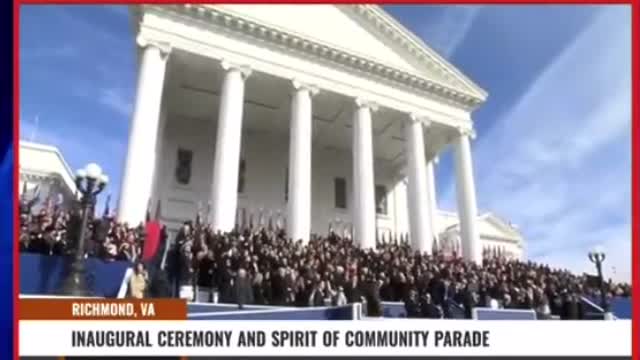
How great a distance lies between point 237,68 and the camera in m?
25.4

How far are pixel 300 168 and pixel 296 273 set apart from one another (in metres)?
9.68

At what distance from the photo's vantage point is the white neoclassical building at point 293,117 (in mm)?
23859

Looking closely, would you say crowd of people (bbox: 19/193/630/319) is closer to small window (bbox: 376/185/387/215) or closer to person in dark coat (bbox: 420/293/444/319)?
person in dark coat (bbox: 420/293/444/319)

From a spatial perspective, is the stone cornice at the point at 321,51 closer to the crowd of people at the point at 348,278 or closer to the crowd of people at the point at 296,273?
the crowd of people at the point at 296,273

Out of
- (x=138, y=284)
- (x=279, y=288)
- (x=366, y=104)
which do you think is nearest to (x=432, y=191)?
(x=366, y=104)

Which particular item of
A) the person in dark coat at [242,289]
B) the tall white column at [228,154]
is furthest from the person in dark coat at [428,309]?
the tall white column at [228,154]

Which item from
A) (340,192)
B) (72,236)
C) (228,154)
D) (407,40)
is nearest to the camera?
(72,236)

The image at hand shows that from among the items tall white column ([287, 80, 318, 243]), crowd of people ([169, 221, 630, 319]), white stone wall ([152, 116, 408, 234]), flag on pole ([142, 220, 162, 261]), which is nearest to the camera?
crowd of people ([169, 221, 630, 319])

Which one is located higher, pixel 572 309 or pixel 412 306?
pixel 412 306

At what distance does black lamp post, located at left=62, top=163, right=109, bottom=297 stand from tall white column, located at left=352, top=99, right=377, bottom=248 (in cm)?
1421

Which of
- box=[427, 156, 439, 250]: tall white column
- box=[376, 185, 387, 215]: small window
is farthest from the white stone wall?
box=[427, 156, 439, 250]: tall white column

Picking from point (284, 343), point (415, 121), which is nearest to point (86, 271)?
point (284, 343)

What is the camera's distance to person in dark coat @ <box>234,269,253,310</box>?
14.2 m

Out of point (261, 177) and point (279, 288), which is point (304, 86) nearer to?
point (261, 177)
